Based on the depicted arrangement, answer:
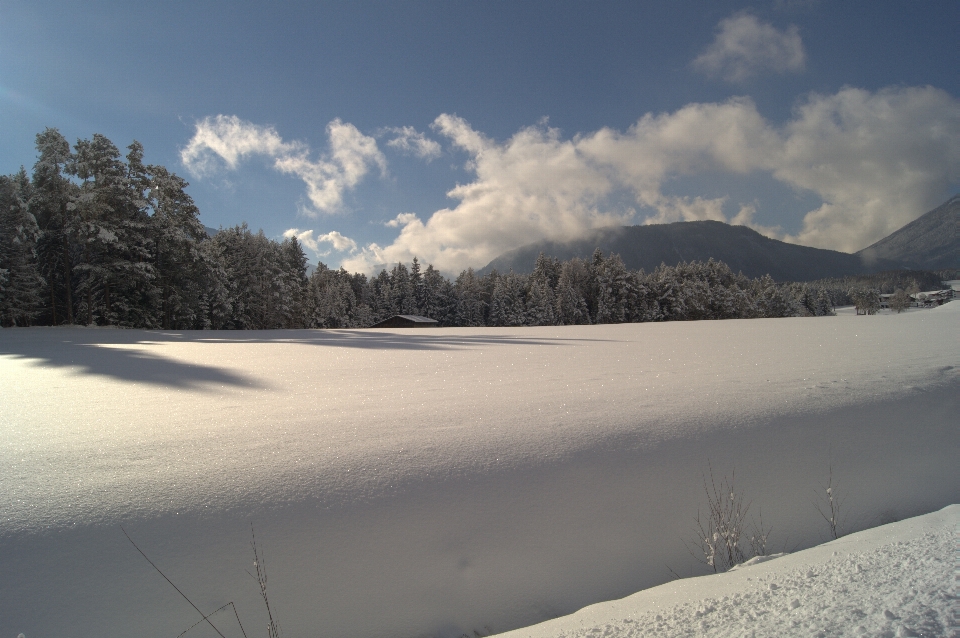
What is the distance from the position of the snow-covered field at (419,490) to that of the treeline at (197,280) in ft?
85.3

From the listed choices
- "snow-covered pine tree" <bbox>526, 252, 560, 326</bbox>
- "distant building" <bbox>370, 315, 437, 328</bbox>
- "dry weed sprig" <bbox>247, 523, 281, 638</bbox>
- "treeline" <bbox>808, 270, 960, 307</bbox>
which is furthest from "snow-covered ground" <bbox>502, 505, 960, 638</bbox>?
"treeline" <bbox>808, 270, 960, 307</bbox>

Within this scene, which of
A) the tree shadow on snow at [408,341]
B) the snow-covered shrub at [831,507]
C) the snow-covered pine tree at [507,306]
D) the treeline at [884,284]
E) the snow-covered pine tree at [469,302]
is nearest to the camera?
the snow-covered shrub at [831,507]

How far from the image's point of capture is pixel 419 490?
279cm

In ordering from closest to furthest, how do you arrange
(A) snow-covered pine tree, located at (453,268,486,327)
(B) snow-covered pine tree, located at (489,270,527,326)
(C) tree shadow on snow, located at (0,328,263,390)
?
(C) tree shadow on snow, located at (0,328,263,390) < (B) snow-covered pine tree, located at (489,270,527,326) < (A) snow-covered pine tree, located at (453,268,486,327)

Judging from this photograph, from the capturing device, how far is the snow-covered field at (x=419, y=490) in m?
2.18

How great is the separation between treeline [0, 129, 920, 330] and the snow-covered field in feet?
85.3

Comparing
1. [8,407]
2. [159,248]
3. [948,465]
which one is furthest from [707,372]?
[159,248]

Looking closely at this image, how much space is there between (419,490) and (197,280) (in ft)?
108

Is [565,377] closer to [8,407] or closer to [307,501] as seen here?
[307,501]

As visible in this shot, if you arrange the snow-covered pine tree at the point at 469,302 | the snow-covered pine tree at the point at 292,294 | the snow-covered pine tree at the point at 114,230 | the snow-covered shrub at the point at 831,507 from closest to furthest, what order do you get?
the snow-covered shrub at the point at 831,507, the snow-covered pine tree at the point at 114,230, the snow-covered pine tree at the point at 292,294, the snow-covered pine tree at the point at 469,302

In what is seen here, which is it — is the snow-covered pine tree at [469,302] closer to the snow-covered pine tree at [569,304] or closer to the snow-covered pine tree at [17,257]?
the snow-covered pine tree at [569,304]

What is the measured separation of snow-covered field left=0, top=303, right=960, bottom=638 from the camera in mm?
2178

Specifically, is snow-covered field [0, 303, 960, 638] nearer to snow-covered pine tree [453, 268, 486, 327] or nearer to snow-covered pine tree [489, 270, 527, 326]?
snow-covered pine tree [489, 270, 527, 326]

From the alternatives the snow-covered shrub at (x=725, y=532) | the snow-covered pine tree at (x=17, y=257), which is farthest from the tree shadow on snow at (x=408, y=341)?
the snow-covered pine tree at (x=17, y=257)
